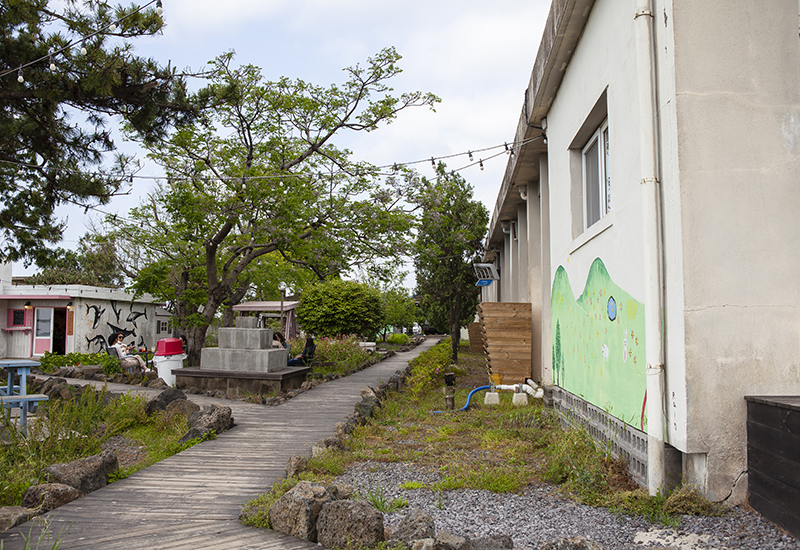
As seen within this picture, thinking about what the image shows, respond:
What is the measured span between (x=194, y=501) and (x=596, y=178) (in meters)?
5.12

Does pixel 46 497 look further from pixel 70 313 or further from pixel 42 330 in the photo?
pixel 42 330

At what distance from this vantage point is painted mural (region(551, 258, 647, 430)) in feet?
14.4

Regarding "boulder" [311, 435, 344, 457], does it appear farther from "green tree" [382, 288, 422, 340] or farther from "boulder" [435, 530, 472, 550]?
"green tree" [382, 288, 422, 340]

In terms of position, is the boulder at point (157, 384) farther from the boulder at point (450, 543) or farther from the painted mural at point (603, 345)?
the boulder at point (450, 543)

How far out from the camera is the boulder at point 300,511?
3631 mm

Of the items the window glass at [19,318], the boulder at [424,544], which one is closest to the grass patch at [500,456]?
the boulder at [424,544]

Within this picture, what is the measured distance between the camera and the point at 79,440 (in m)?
5.73

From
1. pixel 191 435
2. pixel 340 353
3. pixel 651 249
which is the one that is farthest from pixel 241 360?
pixel 651 249

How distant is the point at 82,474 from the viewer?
463 centimetres

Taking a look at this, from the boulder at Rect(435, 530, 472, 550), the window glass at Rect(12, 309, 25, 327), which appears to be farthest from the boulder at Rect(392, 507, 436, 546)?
the window glass at Rect(12, 309, 25, 327)

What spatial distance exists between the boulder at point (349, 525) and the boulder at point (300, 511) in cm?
8

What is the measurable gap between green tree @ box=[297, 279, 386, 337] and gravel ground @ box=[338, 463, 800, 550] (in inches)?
553

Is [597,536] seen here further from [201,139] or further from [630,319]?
[201,139]

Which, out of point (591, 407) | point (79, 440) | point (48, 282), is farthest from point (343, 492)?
point (48, 282)
